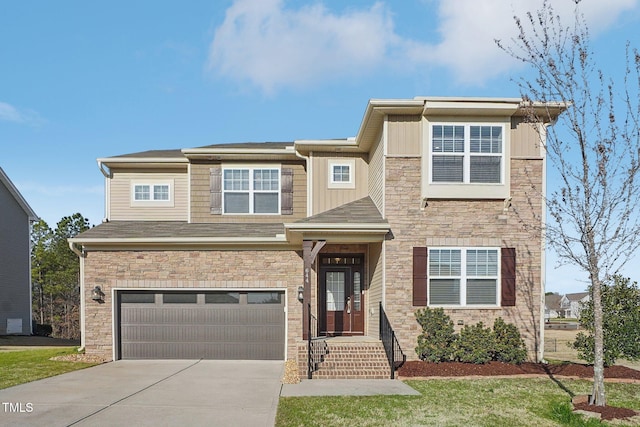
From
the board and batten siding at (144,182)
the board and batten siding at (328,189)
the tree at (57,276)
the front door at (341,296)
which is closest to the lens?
the front door at (341,296)

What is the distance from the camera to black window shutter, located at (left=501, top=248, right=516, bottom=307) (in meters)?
11.6

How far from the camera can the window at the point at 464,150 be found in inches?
456

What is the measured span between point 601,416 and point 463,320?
4.33m

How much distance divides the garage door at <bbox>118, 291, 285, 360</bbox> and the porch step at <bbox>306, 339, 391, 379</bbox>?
7.73 feet

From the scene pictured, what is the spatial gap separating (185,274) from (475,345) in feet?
25.3

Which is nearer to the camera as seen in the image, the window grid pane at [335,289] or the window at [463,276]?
the window at [463,276]

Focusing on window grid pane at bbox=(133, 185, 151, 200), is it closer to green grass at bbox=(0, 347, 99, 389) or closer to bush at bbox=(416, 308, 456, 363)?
green grass at bbox=(0, 347, 99, 389)

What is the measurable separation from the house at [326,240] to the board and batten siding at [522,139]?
3cm

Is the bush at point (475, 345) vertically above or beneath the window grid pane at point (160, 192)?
beneath

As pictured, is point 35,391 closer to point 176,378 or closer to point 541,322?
point 176,378

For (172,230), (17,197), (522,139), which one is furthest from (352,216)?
(17,197)

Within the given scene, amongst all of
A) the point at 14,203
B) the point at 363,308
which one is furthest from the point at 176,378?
the point at 14,203

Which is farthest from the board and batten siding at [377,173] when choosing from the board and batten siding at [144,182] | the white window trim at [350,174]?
the board and batten siding at [144,182]

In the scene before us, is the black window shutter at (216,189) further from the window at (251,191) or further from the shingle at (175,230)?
the shingle at (175,230)
